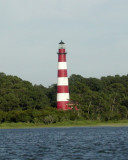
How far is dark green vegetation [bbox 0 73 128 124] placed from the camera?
88.7 meters

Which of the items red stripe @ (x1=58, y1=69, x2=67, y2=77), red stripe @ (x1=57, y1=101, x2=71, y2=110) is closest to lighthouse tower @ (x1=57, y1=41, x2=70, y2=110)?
red stripe @ (x1=58, y1=69, x2=67, y2=77)

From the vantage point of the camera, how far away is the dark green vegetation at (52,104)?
291 ft

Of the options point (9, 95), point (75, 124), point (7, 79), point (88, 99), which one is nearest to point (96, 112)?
point (88, 99)

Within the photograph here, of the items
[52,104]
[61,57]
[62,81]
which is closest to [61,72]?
[62,81]

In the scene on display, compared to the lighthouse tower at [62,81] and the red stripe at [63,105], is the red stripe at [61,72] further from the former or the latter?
the red stripe at [63,105]

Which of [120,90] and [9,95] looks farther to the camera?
[120,90]

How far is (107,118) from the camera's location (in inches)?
3686

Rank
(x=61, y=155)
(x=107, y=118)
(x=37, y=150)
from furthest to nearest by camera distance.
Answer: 1. (x=107, y=118)
2. (x=37, y=150)
3. (x=61, y=155)

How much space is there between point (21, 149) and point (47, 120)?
4358 centimetres

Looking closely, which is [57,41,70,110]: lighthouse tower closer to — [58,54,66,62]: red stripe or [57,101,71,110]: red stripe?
[58,54,66,62]: red stripe

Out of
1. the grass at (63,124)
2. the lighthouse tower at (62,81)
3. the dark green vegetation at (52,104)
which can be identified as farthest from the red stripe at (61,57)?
the grass at (63,124)

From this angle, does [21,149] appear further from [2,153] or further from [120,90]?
[120,90]

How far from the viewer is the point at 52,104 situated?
121 m

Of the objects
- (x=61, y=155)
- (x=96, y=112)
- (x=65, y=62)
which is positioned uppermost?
(x=65, y=62)
